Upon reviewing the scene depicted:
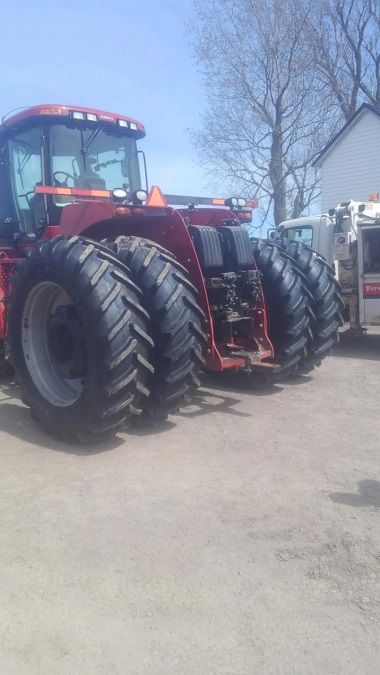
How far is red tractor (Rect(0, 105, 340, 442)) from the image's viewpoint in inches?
184

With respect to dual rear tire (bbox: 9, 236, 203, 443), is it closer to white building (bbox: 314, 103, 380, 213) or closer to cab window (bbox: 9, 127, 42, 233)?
cab window (bbox: 9, 127, 42, 233)

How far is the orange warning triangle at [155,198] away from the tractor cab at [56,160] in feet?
2.11

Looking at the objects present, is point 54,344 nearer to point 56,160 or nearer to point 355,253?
point 56,160

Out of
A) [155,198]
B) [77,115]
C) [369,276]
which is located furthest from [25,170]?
[369,276]

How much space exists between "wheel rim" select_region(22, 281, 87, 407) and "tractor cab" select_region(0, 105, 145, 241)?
1266 millimetres

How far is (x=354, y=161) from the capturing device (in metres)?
21.4

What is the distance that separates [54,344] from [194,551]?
2.77 m

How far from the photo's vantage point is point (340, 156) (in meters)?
21.8

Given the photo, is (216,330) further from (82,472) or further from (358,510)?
(358,510)

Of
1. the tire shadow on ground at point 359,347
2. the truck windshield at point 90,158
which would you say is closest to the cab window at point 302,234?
the tire shadow on ground at point 359,347

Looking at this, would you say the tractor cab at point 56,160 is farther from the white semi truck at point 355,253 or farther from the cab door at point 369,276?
the cab door at point 369,276

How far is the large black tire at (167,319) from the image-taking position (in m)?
4.80

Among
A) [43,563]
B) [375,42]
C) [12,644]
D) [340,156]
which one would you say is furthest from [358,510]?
[375,42]

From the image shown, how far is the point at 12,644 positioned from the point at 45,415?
8.80ft
